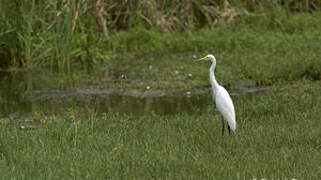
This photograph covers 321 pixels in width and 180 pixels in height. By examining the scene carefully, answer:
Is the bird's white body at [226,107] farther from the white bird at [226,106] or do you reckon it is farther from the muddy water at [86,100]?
the muddy water at [86,100]

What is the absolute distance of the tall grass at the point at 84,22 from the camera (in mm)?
11852

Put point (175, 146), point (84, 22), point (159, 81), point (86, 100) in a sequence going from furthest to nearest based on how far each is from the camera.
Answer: point (84, 22) → point (159, 81) → point (86, 100) → point (175, 146)

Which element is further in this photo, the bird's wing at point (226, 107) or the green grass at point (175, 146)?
the bird's wing at point (226, 107)

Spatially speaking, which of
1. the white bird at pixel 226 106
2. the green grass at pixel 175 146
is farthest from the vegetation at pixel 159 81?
the white bird at pixel 226 106

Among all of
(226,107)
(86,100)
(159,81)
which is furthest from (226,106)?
(159,81)

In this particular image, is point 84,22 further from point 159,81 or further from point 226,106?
point 226,106

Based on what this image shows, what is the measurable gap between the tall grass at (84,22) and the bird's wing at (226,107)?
430 cm

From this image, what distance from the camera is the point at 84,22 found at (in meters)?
13.2

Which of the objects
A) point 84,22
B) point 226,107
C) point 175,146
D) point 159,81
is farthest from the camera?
point 84,22

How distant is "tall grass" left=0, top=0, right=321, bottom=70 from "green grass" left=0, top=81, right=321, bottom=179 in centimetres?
329

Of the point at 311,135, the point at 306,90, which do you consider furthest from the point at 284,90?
the point at 311,135

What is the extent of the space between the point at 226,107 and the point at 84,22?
6459 millimetres

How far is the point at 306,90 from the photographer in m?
9.49

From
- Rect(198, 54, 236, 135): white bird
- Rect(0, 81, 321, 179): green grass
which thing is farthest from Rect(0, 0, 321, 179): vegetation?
Rect(198, 54, 236, 135): white bird
